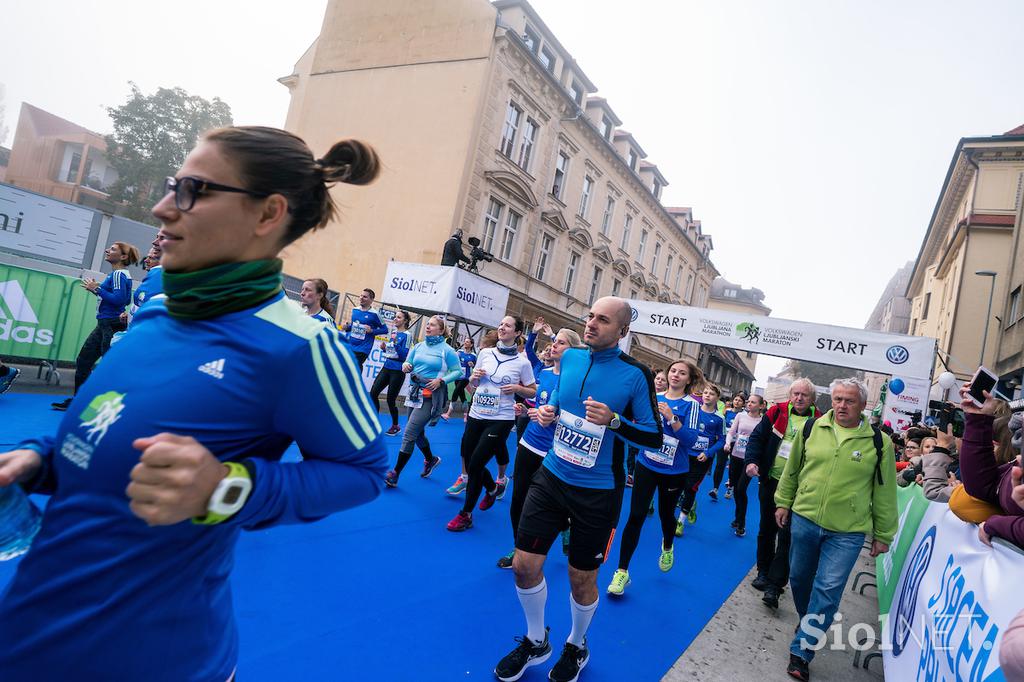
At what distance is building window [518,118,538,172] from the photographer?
72.4 ft

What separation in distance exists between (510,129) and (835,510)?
1982 centimetres

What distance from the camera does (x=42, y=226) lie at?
9.95 meters

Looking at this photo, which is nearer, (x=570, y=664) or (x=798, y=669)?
(x=570, y=664)

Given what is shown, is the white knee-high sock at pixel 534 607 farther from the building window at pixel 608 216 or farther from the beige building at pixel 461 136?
the building window at pixel 608 216

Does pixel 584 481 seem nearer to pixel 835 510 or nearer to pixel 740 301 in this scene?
pixel 835 510

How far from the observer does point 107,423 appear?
1.04 metres

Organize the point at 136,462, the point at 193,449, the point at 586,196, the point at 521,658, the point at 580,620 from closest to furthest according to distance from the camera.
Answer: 1. the point at 193,449
2. the point at 136,462
3. the point at 521,658
4. the point at 580,620
5. the point at 586,196

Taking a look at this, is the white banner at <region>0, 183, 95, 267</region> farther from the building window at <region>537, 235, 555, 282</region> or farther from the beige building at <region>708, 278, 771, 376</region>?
the beige building at <region>708, 278, 771, 376</region>

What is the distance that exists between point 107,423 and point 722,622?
482 centimetres

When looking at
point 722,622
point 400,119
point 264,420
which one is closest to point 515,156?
point 400,119

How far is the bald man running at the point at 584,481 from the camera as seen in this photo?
3.23 metres

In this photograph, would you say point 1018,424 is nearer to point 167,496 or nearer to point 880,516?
point 880,516

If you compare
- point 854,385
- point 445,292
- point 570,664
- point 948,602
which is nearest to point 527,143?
point 445,292

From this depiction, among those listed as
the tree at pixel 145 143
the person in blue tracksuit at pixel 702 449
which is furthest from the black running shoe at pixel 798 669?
the tree at pixel 145 143
